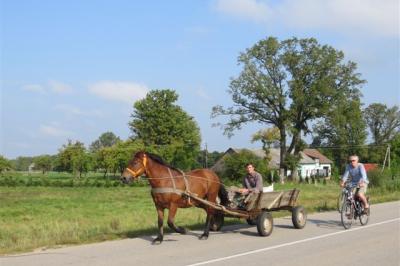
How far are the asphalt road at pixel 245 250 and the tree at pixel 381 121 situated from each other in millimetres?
103527

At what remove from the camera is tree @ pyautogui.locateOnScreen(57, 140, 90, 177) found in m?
80.8

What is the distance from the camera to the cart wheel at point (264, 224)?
13039mm

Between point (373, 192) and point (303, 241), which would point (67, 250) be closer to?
point (303, 241)

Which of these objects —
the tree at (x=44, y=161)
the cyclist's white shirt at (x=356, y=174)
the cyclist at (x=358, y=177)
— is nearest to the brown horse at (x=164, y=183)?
the cyclist at (x=358, y=177)

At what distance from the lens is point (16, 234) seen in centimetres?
1465

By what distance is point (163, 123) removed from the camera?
82.3m

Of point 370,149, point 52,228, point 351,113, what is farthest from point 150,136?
point 52,228

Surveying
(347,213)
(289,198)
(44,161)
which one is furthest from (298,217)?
(44,161)

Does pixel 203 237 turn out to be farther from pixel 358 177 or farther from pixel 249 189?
pixel 358 177

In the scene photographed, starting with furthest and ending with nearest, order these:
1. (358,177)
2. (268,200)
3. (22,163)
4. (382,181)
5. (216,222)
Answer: (22,163) → (382,181) → (358,177) → (216,222) → (268,200)

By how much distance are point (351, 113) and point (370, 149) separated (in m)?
→ 42.6

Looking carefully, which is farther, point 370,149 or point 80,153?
point 370,149

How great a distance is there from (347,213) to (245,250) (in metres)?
4.87

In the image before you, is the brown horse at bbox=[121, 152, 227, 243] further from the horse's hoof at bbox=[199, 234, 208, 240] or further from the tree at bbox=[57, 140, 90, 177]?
the tree at bbox=[57, 140, 90, 177]
